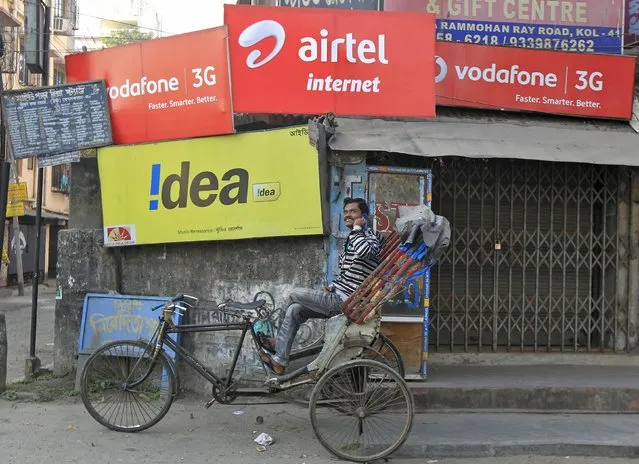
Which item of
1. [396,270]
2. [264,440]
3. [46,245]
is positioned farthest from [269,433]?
[46,245]

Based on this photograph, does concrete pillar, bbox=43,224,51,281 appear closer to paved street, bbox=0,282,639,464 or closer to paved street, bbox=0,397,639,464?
paved street, bbox=0,282,639,464

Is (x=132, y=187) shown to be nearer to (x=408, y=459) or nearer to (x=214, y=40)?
(x=214, y=40)

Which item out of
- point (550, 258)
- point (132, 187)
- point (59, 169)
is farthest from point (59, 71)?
point (550, 258)

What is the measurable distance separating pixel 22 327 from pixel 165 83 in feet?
23.4

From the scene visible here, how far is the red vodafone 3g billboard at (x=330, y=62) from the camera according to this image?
6547 mm

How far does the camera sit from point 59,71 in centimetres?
2861

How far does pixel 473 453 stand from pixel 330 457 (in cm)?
115

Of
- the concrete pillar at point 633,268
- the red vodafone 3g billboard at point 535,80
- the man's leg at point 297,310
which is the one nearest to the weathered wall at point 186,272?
the man's leg at point 297,310

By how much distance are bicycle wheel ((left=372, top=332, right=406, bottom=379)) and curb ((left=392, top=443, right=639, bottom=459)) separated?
82 cm

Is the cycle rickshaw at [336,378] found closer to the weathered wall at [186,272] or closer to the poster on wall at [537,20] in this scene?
the weathered wall at [186,272]

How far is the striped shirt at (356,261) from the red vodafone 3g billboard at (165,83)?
7.08ft

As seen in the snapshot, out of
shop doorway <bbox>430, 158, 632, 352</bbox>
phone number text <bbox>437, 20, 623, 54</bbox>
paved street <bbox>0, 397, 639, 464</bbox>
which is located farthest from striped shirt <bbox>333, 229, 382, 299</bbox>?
phone number text <bbox>437, 20, 623, 54</bbox>

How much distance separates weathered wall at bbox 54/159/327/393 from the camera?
20.9 feet

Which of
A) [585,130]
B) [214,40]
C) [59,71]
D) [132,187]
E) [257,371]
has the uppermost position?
[59,71]
